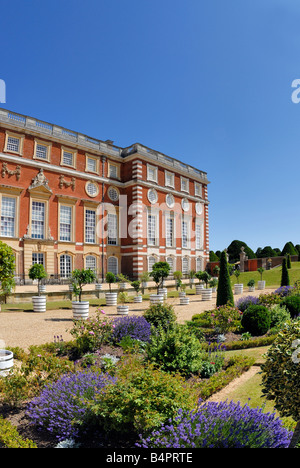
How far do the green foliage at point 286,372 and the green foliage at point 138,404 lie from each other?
107 centimetres

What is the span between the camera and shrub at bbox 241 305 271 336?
10.8m

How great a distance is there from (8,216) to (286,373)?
25.2 metres

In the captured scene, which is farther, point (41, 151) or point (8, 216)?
point (41, 151)

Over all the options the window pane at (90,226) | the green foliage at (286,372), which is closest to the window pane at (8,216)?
the window pane at (90,226)

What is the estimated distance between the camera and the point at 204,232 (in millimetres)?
41438

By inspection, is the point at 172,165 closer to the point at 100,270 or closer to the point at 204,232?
the point at 204,232

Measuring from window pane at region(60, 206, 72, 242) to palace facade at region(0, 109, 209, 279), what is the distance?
89mm

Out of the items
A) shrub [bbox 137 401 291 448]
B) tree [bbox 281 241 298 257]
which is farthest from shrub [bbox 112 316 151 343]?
tree [bbox 281 241 298 257]

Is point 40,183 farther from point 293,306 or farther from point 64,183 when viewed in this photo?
point 293,306

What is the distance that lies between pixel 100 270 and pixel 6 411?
86.3 feet

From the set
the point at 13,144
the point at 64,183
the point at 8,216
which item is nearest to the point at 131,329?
the point at 8,216

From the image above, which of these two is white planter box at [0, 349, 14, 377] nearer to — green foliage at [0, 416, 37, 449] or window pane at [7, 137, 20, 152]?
green foliage at [0, 416, 37, 449]

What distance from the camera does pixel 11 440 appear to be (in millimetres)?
3566

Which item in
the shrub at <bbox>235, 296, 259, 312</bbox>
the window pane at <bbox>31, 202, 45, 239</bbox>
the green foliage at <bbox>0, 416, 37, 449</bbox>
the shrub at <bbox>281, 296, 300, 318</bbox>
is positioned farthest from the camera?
the window pane at <bbox>31, 202, 45, 239</bbox>
